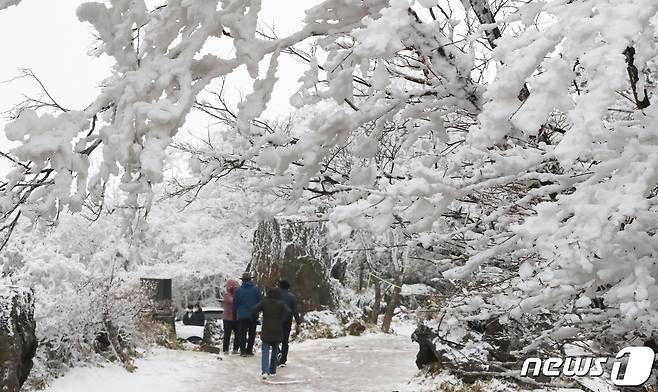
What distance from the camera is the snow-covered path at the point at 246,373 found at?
24.6 ft

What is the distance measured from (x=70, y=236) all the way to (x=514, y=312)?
25.0 metres

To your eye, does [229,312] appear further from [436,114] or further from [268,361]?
[436,114]

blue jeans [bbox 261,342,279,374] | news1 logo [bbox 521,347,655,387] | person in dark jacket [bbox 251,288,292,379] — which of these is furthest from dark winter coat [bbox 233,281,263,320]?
news1 logo [bbox 521,347,655,387]

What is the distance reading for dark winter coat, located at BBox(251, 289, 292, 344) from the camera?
8.08 m

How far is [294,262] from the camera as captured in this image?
54.9ft

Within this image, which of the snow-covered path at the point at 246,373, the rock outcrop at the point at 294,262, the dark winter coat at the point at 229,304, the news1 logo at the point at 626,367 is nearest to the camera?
the news1 logo at the point at 626,367

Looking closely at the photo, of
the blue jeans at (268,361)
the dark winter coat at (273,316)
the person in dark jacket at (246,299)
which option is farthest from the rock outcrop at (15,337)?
the person in dark jacket at (246,299)

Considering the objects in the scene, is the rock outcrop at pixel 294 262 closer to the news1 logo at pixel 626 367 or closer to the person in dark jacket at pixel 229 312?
the person in dark jacket at pixel 229 312

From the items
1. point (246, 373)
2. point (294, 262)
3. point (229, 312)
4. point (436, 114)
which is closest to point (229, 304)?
point (229, 312)

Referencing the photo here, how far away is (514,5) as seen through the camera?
3.88 metres

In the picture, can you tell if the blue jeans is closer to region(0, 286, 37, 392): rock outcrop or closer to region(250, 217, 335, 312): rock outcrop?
region(0, 286, 37, 392): rock outcrop

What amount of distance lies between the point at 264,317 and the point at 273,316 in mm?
170

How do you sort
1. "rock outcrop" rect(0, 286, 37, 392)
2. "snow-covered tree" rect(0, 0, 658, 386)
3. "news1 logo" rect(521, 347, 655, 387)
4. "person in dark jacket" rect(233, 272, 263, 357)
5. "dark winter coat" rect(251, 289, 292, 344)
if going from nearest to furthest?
1. "snow-covered tree" rect(0, 0, 658, 386)
2. "news1 logo" rect(521, 347, 655, 387)
3. "rock outcrop" rect(0, 286, 37, 392)
4. "dark winter coat" rect(251, 289, 292, 344)
5. "person in dark jacket" rect(233, 272, 263, 357)

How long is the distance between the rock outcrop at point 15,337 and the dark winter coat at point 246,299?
4503 mm
